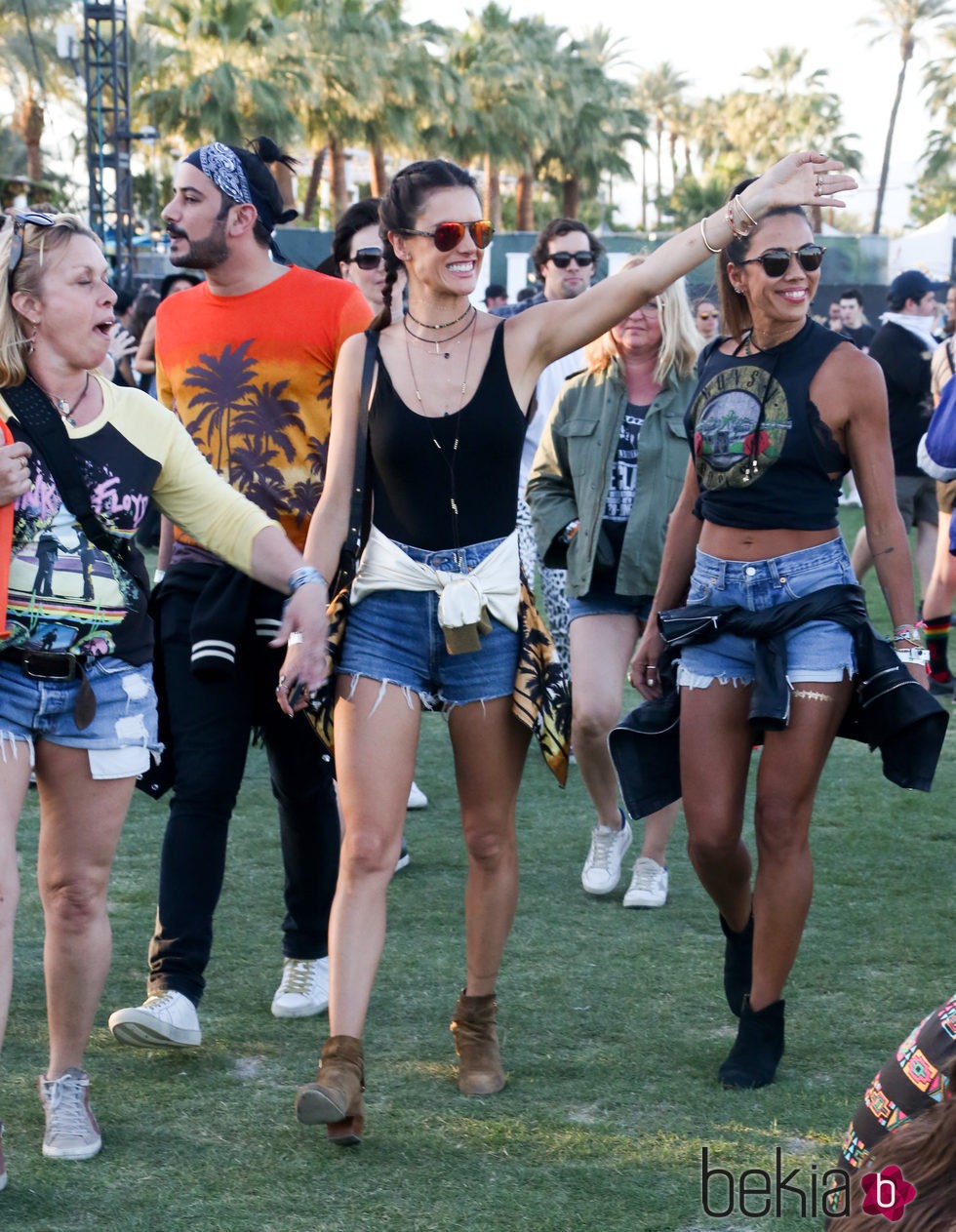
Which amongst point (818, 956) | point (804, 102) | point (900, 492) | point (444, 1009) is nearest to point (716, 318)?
point (900, 492)

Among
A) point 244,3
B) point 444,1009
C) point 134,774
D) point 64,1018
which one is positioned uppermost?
point 244,3

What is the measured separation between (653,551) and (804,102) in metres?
68.9

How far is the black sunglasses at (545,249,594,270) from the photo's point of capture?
23.9ft

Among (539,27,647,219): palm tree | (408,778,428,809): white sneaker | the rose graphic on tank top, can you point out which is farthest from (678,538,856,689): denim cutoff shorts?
(539,27,647,219): palm tree

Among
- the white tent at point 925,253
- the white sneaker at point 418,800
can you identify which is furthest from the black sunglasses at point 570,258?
the white tent at point 925,253

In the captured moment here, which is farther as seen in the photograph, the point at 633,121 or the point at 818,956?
the point at 633,121

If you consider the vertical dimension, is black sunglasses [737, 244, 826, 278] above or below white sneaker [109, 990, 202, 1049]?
above

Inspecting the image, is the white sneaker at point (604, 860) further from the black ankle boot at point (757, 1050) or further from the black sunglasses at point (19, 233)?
the black sunglasses at point (19, 233)

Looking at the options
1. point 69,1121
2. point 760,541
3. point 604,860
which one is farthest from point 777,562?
point 69,1121

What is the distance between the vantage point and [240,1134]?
370cm

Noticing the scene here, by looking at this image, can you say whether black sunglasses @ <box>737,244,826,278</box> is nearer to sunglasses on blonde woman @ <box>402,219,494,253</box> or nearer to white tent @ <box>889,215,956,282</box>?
sunglasses on blonde woman @ <box>402,219,494,253</box>

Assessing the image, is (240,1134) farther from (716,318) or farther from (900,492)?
(900,492)

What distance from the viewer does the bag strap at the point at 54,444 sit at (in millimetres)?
3385

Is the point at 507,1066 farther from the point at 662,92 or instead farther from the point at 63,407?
the point at 662,92
